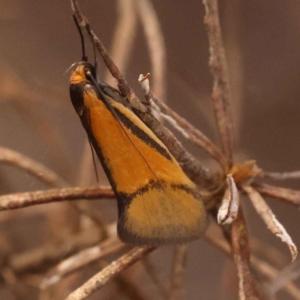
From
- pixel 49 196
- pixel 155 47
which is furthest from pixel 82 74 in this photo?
pixel 155 47

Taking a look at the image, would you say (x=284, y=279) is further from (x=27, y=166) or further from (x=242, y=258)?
(x=27, y=166)

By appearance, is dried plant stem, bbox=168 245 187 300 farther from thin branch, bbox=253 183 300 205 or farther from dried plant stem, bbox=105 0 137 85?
dried plant stem, bbox=105 0 137 85

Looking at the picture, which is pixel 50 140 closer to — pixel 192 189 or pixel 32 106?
pixel 32 106

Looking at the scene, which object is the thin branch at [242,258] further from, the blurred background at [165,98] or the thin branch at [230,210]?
the blurred background at [165,98]

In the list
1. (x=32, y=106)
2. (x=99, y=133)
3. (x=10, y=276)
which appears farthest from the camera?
(x=32, y=106)

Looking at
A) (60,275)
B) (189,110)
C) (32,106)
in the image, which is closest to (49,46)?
(32,106)

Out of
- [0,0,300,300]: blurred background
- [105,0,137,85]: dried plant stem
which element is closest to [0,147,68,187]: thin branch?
[0,0,300,300]: blurred background

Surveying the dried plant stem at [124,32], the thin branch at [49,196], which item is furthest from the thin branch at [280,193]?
the dried plant stem at [124,32]
